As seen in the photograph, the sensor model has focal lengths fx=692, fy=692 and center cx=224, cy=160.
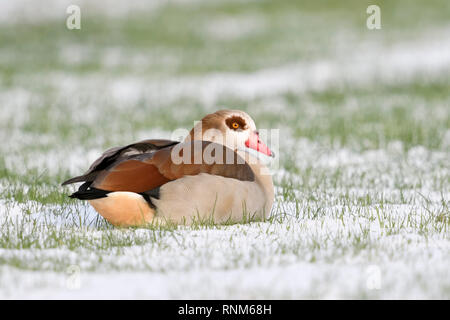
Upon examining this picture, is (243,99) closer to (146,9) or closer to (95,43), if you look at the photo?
(95,43)

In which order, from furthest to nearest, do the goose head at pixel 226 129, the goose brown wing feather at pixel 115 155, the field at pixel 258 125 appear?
the goose head at pixel 226 129
the goose brown wing feather at pixel 115 155
the field at pixel 258 125

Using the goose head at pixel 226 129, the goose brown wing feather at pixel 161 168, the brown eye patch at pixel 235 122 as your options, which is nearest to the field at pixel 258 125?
the goose brown wing feather at pixel 161 168

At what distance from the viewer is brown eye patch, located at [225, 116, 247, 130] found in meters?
6.53

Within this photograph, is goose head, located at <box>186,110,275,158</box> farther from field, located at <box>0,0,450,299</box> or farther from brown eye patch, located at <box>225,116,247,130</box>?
field, located at <box>0,0,450,299</box>

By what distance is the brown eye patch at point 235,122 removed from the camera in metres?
6.53

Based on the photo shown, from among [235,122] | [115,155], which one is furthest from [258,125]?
[115,155]

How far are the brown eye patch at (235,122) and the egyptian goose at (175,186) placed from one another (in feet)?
1.09

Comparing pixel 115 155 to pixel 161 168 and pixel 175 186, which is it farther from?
A: pixel 175 186

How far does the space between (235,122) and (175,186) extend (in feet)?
3.45

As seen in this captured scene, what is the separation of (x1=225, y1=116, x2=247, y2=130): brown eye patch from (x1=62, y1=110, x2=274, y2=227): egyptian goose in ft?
1.09

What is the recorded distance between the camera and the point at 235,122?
21.5ft

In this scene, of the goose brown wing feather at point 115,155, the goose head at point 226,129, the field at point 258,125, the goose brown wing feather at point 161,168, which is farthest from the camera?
the goose head at point 226,129

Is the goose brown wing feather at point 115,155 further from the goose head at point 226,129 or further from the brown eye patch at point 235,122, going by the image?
the brown eye patch at point 235,122

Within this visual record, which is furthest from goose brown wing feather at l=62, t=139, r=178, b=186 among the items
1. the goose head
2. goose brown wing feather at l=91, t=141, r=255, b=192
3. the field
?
the field
